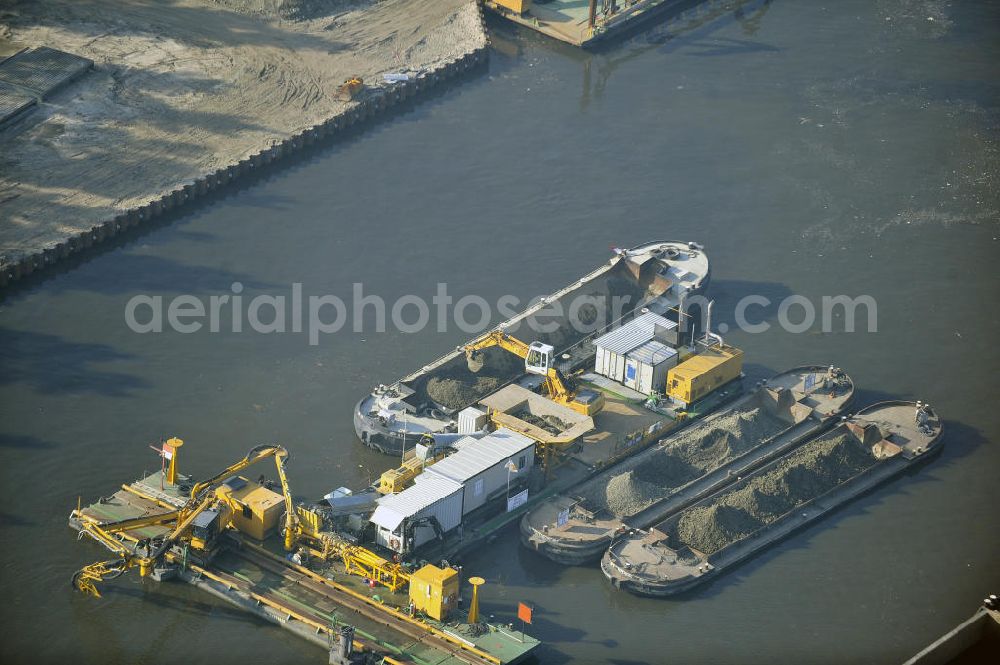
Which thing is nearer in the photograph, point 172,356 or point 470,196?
point 172,356

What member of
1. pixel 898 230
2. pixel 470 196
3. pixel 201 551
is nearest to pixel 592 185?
pixel 470 196

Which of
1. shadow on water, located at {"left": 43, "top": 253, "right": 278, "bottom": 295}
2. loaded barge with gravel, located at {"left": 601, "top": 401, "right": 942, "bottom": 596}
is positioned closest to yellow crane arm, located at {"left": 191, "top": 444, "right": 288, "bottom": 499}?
loaded barge with gravel, located at {"left": 601, "top": 401, "right": 942, "bottom": 596}

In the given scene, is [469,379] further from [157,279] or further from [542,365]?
[157,279]

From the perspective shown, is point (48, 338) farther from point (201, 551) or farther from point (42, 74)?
point (42, 74)

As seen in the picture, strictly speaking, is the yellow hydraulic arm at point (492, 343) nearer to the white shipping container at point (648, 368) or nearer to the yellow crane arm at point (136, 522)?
the white shipping container at point (648, 368)

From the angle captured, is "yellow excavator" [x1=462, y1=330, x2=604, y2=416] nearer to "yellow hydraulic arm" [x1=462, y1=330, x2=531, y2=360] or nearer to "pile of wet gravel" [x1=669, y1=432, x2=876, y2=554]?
"yellow hydraulic arm" [x1=462, y1=330, x2=531, y2=360]
